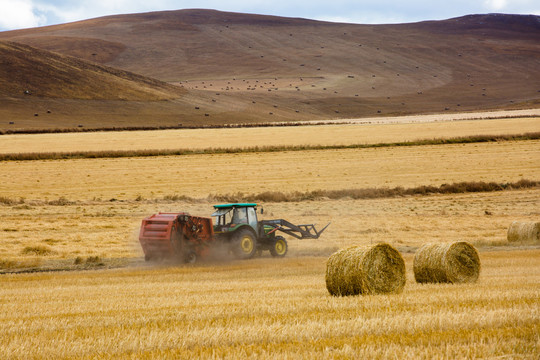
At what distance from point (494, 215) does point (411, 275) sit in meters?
Answer: 16.0

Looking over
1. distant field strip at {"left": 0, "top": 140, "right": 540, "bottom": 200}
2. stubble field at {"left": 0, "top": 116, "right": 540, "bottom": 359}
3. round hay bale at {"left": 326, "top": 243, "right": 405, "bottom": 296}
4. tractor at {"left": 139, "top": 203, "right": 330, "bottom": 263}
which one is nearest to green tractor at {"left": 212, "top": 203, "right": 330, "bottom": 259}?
tractor at {"left": 139, "top": 203, "right": 330, "bottom": 263}

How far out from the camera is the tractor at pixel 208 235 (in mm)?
19484

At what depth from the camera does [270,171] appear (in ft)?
156

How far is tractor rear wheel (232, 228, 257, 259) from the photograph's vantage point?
20.7 meters

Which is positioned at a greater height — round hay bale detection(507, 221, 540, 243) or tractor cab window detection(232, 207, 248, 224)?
tractor cab window detection(232, 207, 248, 224)

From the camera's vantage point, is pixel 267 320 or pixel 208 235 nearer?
pixel 267 320

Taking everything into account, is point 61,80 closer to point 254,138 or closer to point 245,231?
point 254,138

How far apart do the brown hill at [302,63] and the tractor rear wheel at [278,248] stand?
84.6 m

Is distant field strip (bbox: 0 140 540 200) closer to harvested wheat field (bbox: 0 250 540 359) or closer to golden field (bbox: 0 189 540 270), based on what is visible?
golden field (bbox: 0 189 540 270)

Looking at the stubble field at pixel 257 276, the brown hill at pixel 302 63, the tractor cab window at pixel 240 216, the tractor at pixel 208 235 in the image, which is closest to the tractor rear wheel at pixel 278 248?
the tractor at pixel 208 235

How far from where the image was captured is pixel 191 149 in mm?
59938

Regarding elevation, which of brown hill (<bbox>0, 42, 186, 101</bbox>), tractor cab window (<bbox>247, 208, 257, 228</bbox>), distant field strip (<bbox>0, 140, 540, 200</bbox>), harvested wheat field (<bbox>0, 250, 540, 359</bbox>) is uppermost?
brown hill (<bbox>0, 42, 186, 101</bbox>)

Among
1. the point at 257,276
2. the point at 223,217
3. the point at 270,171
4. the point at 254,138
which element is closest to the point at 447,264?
the point at 257,276

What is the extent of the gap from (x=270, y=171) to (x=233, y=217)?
26164 mm
